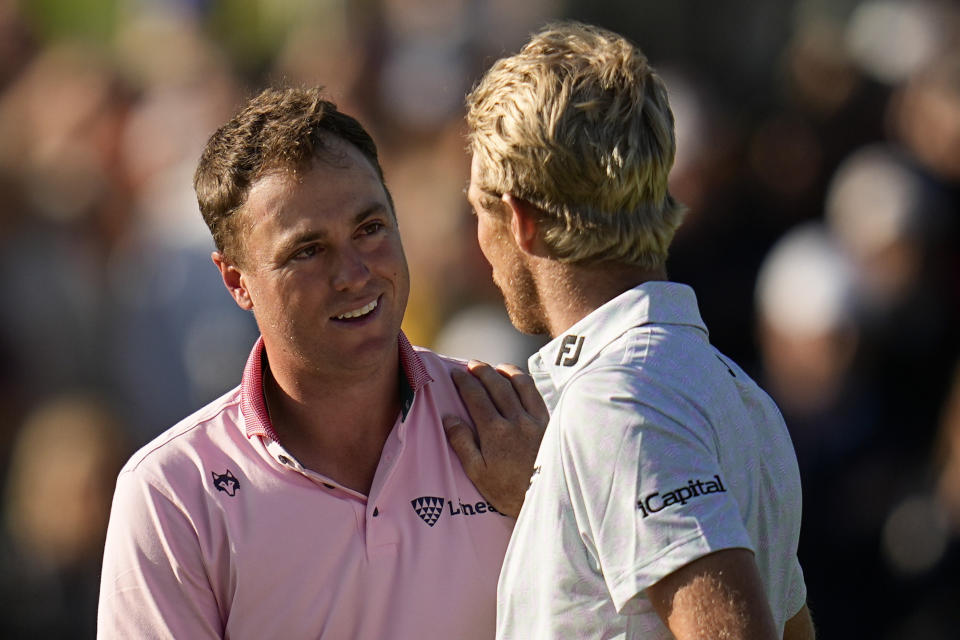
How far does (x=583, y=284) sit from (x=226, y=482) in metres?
0.85

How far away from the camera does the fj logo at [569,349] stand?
7.36ft

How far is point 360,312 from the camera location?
2.71 meters

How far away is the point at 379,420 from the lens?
9.27ft

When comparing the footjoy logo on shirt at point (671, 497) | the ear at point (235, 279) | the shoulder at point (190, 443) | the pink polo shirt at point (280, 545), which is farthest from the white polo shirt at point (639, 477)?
the ear at point (235, 279)

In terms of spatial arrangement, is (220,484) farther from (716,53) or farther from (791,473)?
(716,53)

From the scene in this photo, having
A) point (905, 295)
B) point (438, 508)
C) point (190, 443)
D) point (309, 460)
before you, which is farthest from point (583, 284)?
point (905, 295)

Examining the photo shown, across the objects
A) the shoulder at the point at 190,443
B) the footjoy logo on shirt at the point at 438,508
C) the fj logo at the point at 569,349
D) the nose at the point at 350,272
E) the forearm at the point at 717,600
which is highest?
the nose at the point at 350,272

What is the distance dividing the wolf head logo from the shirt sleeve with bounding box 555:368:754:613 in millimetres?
846

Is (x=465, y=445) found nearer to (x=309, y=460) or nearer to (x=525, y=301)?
(x=309, y=460)

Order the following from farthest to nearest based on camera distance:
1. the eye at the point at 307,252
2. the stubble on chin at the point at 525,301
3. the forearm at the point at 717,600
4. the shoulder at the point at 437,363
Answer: the shoulder at the point at 437,363 < the eye at the point at 307,252 < the stubble on chin at the point at 525,301 < the forearm at the point at 717,600

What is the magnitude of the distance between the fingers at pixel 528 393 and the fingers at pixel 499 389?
0.03 ft

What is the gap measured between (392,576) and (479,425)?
1.24ft

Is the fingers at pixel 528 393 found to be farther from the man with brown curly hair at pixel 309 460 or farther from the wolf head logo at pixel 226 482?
the wolf head logo at pixel 226 482

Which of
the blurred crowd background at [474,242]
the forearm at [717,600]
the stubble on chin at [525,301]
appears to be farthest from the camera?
the blurred crowd background at [474,242]
